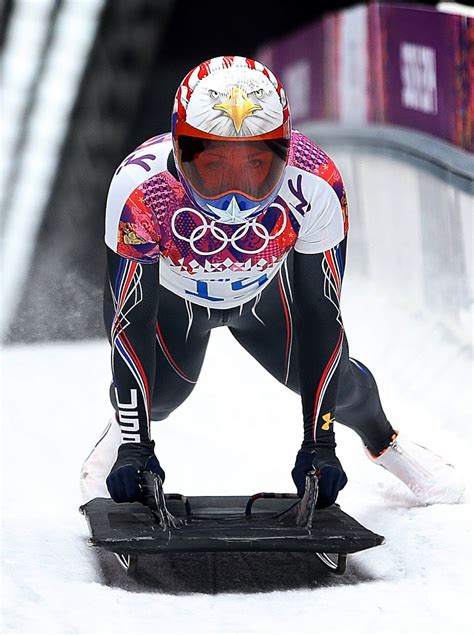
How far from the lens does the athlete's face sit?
294 centimetres

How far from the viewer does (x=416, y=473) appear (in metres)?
3.86

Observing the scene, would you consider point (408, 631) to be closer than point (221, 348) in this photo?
Yes

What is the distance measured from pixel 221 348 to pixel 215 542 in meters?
3.14

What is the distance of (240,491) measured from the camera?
4.22m

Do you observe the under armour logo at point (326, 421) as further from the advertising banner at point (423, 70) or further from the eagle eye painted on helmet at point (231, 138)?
the advertising banner at point (423, 70)

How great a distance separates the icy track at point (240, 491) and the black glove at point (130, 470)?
0.75 ft

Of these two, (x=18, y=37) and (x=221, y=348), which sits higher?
(x=18, y=37)

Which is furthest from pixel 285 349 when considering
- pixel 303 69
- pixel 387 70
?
pixel 303 69

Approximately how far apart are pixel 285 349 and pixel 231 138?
3.13ft

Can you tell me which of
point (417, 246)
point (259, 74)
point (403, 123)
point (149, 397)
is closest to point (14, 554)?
point (149, 397)

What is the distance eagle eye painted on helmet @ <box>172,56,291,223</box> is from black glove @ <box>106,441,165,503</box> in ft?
2.24

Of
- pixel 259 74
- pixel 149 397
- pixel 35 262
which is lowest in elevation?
pixel 35 262

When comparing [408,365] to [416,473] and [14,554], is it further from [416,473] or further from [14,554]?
[14,554]

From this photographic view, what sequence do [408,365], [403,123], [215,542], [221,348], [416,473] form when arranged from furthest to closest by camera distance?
[403,123] < [221,348] < [408,365] < [416,473] < [215,542]
